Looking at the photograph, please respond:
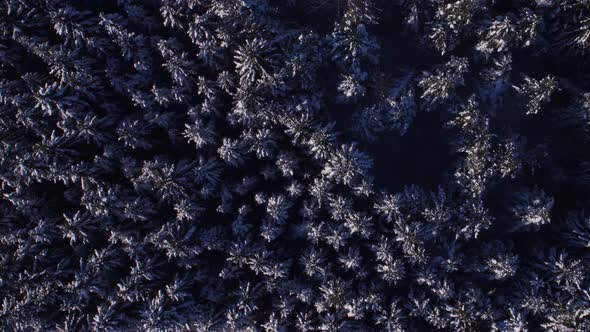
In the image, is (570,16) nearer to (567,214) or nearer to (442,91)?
(442,91)

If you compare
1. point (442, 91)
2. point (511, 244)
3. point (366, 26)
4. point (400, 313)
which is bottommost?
point (400, 313)

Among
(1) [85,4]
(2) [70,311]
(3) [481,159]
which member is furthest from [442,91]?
(2) [70,311]

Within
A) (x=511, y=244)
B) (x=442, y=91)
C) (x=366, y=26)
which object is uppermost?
(x=366, y=26)

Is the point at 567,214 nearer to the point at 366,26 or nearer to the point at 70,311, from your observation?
the point at 366,26

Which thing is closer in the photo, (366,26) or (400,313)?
(400,313)

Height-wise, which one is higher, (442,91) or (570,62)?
(570,62)

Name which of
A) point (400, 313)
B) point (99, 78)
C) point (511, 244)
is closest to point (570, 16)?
point (511, 244)
